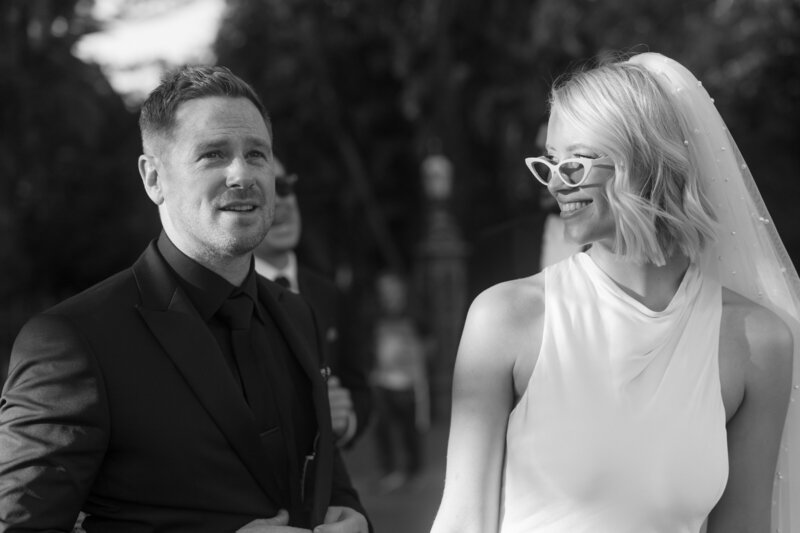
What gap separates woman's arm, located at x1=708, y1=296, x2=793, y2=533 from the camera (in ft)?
7.95

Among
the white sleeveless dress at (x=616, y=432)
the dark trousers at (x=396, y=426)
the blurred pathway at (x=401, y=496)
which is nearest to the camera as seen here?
the white sleeveless dress at (x=616, y=432)

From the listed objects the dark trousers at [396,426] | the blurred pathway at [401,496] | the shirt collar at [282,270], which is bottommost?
the blurred pathway at [401,496]

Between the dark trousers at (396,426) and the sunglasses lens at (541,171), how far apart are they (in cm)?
716

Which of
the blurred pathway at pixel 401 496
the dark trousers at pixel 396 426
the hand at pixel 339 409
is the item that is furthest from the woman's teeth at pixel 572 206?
the dark trousers at pixel 396 426

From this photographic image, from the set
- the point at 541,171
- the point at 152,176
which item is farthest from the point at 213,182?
the point at 541,171

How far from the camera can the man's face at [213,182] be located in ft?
7.67

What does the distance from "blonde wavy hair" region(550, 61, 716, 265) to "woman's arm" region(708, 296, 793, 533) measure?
0.27m

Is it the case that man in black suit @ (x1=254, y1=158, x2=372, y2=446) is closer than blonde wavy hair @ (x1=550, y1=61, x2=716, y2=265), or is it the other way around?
blonde wavy hair @ (x1=550, y1=61, x2=716, y2=265)

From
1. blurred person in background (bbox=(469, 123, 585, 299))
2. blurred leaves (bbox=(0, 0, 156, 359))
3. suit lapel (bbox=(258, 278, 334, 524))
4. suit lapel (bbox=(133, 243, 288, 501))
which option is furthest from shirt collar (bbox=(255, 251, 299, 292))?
blurred leaves (bbox=(0, 0, 156, 359))

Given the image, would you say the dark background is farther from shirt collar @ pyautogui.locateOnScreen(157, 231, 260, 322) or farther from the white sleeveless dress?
shirt collar @ pyautogui.locateOnScreen(157, 231, 260, 322)

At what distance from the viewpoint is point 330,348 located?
4070 mm

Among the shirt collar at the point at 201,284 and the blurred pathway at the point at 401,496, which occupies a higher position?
the shirt collar at the point at 201,284

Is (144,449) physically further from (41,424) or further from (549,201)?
(549,201)

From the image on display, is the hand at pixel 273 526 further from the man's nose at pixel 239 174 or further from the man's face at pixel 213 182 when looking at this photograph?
the man's nose at pixel 239 174
